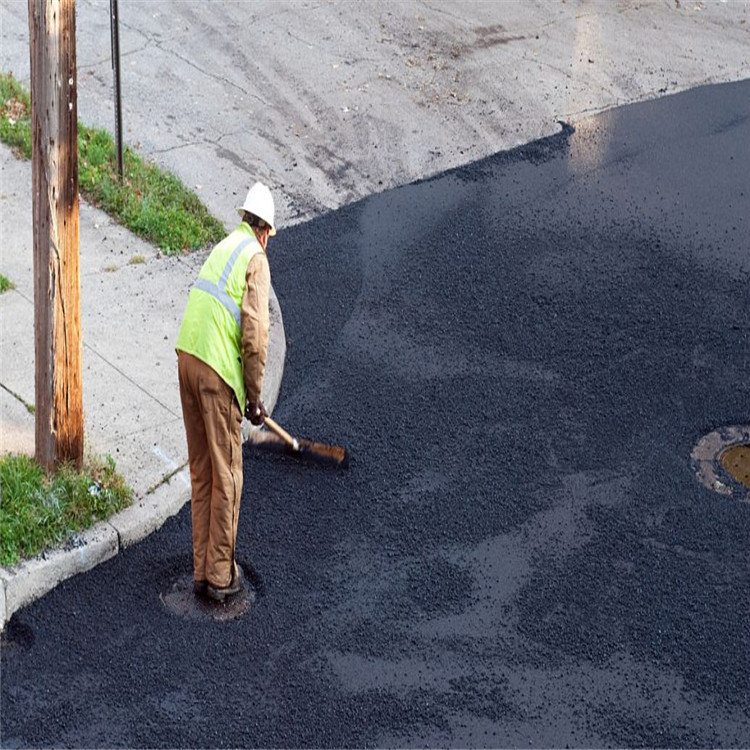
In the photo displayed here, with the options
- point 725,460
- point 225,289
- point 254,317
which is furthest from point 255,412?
point 725,460

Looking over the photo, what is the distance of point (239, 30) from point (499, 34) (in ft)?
9.04

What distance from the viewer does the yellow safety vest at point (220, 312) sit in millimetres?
6086

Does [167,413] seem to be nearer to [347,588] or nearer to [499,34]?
[347,588]

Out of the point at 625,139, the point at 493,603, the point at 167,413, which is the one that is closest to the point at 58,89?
the point at 167,413

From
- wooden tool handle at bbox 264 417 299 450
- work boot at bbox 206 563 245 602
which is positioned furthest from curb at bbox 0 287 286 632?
work boot at bbox 206 563 245 602

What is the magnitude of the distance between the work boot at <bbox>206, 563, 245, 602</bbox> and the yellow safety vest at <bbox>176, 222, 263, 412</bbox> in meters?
1.07

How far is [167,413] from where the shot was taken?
7.76 meters

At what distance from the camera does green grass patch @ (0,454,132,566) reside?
6.56 metres

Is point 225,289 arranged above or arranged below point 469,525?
above

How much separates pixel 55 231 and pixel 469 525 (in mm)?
2750

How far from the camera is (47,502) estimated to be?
675 cm

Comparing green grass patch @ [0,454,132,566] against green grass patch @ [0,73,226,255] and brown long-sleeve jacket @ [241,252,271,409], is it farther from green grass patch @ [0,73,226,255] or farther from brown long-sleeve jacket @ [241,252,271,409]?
green grass patch @ [0,73,226,255]

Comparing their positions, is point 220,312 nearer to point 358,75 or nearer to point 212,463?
point 212,463

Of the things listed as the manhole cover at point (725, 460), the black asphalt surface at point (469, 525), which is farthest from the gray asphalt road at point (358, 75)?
the manhole cover at point (725, 460)
